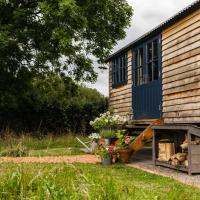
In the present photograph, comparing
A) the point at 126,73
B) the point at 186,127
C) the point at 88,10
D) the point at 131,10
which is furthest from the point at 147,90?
the point at 131,10

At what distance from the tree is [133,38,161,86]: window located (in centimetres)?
463

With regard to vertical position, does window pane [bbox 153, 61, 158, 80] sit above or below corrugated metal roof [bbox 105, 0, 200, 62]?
below

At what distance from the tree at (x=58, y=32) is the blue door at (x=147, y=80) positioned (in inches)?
188

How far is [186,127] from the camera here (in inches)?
430

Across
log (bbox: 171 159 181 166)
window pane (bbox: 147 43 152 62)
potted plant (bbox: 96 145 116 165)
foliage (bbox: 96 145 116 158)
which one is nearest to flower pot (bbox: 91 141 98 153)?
foliage (bbox: 96 145 116 158)

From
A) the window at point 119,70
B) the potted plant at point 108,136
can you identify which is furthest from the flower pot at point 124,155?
the window at point 119,70

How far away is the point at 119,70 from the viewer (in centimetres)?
1844

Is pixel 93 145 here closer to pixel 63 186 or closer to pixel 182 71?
pixel 182 71

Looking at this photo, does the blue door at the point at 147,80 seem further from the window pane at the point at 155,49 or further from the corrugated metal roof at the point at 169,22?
the corrugated metal roof at the point at 169,22

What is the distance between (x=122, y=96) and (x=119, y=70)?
3.83ft

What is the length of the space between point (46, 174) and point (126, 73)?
41.4 ft

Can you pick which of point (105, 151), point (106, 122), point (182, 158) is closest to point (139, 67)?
point (106, 122)

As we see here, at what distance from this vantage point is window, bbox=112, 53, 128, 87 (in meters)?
17.5

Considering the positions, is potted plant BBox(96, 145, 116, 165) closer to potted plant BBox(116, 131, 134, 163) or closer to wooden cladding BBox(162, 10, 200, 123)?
potted plant BBox(116, 131, 134, 163)
